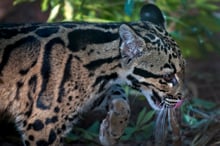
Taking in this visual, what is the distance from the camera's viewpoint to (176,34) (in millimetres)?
6133

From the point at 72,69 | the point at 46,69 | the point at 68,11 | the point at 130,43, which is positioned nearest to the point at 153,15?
the point at 130,43

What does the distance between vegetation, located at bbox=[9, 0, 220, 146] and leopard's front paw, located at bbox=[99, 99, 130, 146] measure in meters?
0.32

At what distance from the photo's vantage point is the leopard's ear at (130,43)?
4246 mm

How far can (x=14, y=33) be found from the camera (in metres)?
4.45

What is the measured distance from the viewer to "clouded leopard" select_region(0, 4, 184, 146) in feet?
14.0

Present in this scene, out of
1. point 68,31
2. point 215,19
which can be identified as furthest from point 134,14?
point 68,31

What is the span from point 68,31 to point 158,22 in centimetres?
72

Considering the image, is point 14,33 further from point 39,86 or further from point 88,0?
point 88,0

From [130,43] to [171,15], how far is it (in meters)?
3.00

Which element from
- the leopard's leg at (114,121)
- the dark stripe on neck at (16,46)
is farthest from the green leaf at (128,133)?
the dark stripe on neck at (16,46)

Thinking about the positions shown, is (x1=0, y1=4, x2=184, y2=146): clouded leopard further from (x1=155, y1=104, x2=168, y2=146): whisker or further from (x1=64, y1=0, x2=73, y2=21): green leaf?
(x1=64, y1=0, x2=73, y2=21): green leaf

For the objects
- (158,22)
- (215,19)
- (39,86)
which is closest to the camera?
(39,86)

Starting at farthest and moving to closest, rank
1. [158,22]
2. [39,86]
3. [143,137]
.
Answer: [143,137]
[158,22]
[39,86]

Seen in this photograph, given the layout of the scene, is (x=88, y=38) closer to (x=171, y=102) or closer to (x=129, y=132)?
(x=171, y=102)
